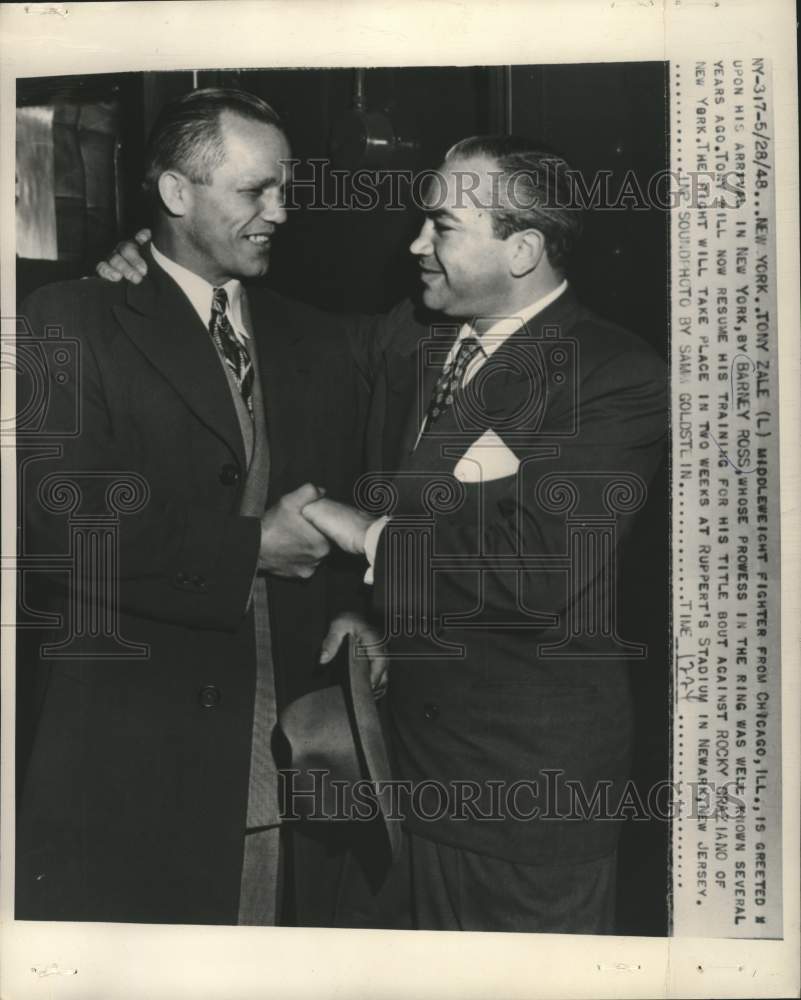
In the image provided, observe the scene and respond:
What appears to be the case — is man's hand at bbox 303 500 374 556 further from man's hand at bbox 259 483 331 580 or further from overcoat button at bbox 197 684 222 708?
overcoat button at bbox 197 684 222 708

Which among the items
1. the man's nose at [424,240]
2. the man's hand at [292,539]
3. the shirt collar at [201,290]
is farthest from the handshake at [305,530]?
the man's nose at [424,240]

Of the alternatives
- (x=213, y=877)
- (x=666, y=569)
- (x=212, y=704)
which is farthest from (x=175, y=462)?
(x=666, y=569)

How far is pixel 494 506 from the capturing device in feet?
5.75

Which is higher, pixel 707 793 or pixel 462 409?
pixel 462 409

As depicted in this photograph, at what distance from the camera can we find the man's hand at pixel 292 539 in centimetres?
177

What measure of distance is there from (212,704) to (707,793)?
756mm

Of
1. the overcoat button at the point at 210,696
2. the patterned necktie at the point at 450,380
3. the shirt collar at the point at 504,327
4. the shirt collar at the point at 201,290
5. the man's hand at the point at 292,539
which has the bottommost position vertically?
the overcoat button at the point at 210,696

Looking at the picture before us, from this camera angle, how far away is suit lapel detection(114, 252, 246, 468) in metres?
1.76

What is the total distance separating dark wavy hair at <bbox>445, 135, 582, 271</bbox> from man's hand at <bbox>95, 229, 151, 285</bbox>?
1.66 feet

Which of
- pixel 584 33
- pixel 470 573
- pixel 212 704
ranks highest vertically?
pixel 584 33

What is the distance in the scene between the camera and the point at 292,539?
178cm

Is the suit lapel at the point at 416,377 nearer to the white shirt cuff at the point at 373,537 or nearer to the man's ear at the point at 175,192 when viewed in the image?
the white shirt cuff at the point at 373,537

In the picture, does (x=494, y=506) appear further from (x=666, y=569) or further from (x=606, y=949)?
(x=606, y=949)

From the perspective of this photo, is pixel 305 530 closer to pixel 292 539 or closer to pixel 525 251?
pixel 292 539
